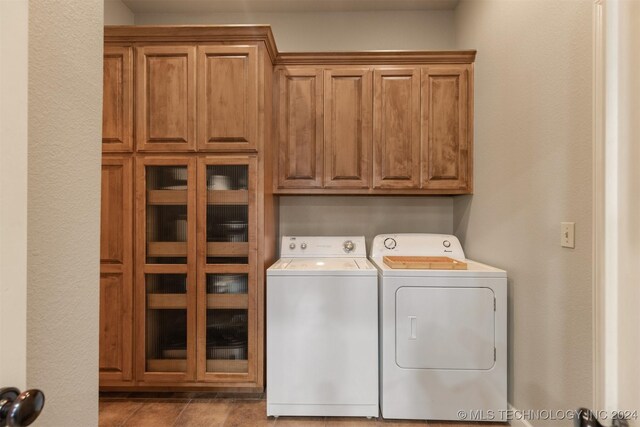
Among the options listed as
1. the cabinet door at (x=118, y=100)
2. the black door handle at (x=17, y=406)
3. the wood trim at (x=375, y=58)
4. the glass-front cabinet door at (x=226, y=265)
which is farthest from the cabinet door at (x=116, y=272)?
the black door handle at (x=17, y=406)

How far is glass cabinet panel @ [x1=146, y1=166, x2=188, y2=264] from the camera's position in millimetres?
2250

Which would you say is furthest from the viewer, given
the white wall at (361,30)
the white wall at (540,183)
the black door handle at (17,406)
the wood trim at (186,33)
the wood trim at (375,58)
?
the white wall at (361,30)

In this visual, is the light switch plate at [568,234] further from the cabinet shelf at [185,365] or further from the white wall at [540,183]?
the cabinet shelf at [185,365]

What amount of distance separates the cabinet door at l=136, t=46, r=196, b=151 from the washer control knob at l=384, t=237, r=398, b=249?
1.58 metres

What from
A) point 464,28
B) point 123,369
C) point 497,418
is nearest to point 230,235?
point 123,369

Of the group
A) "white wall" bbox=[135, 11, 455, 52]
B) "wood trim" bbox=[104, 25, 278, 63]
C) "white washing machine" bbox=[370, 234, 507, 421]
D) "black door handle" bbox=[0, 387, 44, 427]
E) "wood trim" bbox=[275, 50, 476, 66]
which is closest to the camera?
"black door handle" bbox=[0, 387, 44, 427]

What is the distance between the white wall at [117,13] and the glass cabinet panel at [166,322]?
6.73 ft

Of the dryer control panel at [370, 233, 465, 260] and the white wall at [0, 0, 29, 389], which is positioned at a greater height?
the white wall at [0, 0, 29, 389]

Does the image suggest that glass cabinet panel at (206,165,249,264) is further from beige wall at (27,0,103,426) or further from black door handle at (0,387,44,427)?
black door handle at (0,387,44,427)

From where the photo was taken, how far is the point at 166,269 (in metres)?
2.23

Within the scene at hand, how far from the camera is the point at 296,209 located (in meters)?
2.87

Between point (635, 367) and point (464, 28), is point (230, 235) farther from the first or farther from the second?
point (464, 28)

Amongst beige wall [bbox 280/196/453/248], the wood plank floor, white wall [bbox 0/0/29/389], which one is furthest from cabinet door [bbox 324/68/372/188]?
white wall [bbox 0/0/29/389]

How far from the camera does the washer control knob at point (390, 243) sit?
104 inches
